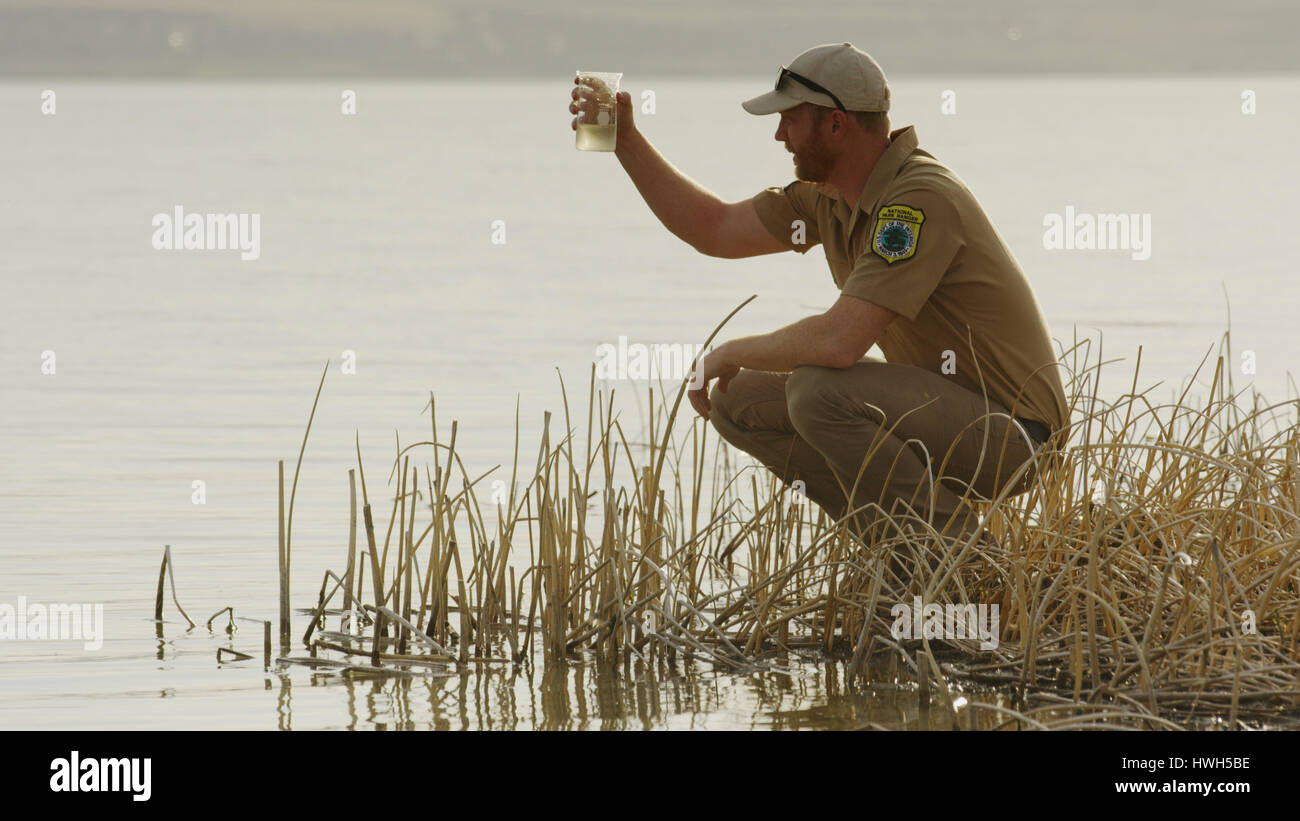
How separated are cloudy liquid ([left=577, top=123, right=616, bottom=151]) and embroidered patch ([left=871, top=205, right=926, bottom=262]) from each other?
0.97m

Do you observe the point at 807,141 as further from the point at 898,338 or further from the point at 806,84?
the point at 898,338

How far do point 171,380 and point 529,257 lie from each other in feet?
26.7

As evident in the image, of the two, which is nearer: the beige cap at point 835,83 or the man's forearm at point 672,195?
the beige cap at point 835,83

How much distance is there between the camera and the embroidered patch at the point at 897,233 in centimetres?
438

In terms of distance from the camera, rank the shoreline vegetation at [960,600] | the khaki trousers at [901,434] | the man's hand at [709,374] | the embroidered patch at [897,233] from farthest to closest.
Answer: the man's hand at [709,374] < the khaki trousers at [901,434] < the embroidered patch at [897,233] < the shoreline vegetation at [960,600]

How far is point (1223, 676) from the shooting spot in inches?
146

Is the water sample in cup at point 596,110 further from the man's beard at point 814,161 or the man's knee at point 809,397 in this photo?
the man's knee at point 809,397

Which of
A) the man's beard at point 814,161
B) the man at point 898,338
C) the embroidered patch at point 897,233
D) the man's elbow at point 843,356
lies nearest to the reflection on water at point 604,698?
the man at point 898,338

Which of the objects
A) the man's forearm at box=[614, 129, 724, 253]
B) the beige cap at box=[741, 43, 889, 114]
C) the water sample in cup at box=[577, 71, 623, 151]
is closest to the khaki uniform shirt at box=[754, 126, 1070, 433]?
the beige cap at box=[741, 43, 889, 114]

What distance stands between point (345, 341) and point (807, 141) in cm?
758

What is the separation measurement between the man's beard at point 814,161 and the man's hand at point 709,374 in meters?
0.53

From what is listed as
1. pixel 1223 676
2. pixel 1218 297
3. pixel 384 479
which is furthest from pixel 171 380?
pixel 1218 297

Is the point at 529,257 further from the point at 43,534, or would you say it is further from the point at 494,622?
the point at 494,622

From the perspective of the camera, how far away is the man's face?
4.66 meters
